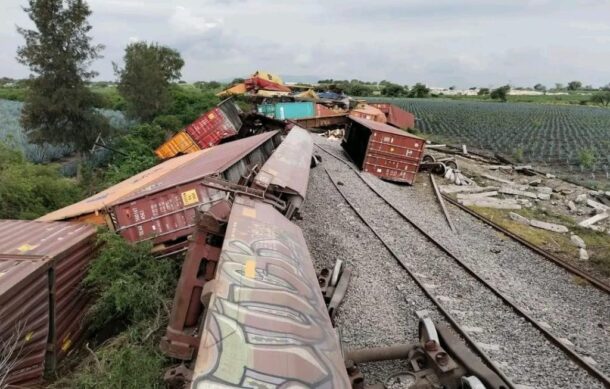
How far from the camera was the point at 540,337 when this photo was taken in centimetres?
803

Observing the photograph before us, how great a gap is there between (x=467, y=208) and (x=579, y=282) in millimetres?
7094

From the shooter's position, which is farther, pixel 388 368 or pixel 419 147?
pixel 419 147

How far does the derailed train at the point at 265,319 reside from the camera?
3758 millimetres

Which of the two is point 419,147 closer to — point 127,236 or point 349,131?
point 349,131

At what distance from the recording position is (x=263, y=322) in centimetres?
426

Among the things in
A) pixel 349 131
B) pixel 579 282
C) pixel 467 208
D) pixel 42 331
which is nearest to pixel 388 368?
pixel 42 331

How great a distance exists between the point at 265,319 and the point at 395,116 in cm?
3593

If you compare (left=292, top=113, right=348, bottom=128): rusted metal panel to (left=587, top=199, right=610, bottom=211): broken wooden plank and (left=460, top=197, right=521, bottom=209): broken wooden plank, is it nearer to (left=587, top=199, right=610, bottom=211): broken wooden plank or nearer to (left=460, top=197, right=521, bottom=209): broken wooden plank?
(left=460, top=197, right=521, bottom=209): broken wooden plank

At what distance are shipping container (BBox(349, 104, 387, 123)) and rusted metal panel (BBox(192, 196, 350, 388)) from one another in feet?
88.6

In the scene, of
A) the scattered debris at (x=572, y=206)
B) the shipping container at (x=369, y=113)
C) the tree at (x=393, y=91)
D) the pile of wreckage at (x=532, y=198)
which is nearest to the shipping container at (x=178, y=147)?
the shipping container at (x=369, y=113)

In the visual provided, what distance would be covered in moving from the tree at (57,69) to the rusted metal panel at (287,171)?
1333cm

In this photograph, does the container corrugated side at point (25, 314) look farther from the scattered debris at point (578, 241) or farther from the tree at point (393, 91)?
the tree at point (393, 91)

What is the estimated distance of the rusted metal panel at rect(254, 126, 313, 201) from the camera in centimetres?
807

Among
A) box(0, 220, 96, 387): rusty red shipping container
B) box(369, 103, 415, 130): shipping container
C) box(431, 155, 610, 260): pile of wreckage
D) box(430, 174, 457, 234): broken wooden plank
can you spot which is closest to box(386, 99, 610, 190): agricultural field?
box(431, 155, 610, 260): pile of wreckage
